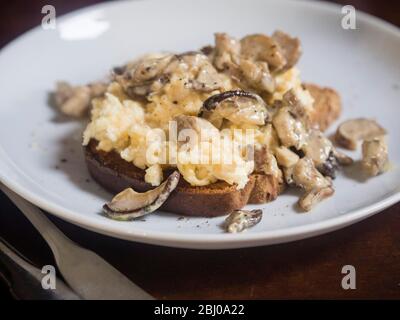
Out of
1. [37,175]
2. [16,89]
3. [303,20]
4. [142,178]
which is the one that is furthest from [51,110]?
[303,20]

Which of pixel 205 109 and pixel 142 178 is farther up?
pixel 205 109

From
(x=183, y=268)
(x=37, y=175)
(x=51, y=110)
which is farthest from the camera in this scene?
(x=51, y=110)

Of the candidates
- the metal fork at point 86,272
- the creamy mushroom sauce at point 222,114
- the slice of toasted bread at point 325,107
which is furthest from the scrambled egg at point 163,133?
the metal fork at point 86,272

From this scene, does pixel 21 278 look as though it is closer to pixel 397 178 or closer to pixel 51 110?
pixel 51 110

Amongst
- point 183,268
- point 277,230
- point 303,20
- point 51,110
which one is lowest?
point 183,268

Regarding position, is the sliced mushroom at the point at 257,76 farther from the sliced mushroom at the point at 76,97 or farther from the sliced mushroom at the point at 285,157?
the sliced mushroom at the point at 76,97

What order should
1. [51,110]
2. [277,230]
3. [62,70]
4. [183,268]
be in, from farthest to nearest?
[62,70] → [51,110] → [183,268] → [277,230]

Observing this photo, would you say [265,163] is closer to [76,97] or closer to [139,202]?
[139,202]
